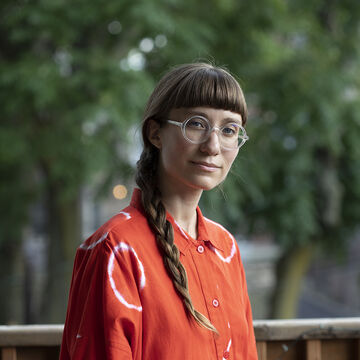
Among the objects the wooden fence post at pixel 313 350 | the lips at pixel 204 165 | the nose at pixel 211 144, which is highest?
the nose at pixel 211 144

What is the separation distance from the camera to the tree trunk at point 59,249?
20.6 feet

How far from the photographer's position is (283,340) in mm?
1693

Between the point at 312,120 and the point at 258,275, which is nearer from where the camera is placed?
the point at 312,120

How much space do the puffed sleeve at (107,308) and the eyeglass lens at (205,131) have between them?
1.13 ft

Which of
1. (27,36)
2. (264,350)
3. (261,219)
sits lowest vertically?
(261,219)

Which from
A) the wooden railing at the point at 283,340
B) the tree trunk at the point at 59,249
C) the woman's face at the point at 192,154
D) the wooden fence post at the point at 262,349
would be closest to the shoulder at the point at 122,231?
the woman's face at the point at 192,154

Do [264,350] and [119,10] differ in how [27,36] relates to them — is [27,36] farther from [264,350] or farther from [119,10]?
[264,350]

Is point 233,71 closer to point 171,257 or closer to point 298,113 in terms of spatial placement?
point 298,113

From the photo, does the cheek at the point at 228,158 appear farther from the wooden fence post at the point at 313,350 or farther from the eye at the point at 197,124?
the wooden fence post at the point at 313,350

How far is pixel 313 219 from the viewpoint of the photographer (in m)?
6.57

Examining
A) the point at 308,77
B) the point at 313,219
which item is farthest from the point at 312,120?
the point at 313,219

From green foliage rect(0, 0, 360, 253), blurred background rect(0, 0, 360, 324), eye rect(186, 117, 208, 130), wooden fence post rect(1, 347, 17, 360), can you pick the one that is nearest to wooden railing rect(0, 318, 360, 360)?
wooden fence post rect(1, 347, 17, 360)

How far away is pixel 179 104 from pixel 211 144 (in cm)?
14

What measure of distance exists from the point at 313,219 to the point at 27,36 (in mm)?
4376
